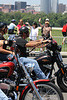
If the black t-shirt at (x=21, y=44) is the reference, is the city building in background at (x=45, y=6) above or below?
below

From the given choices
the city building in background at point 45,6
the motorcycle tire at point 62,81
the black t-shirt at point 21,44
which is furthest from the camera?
the city building in background at point 45,6

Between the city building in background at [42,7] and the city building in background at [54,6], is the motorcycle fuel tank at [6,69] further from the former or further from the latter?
the city building in background at [54,6]

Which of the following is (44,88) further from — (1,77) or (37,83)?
Result: (1,77)

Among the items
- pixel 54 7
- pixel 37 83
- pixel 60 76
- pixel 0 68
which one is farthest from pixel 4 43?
pixel 54 7

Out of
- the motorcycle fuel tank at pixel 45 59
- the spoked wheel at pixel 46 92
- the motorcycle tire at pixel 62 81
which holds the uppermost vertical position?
the motorcycle fuel tank at pixel 45 59

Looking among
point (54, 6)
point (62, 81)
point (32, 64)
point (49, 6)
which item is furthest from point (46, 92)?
point (54, 6)

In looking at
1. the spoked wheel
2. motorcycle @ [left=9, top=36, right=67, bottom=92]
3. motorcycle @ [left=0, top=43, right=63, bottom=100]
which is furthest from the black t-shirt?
the spoked wheel

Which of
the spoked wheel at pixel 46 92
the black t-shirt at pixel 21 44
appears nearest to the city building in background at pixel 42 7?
the black t-shirt at pixel 21 44

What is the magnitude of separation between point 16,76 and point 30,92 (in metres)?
0.48

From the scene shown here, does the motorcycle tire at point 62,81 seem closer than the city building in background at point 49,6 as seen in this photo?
Yes

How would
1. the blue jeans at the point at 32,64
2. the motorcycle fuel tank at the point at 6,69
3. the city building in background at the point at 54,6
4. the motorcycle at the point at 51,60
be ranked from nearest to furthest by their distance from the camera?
1. the motorcycle fuel tank at the point at 6,69
2. the blue jeans at the point at 32,64
3. the motorcycle at the point at 51,60
4. the city building in background at the point at 54,6

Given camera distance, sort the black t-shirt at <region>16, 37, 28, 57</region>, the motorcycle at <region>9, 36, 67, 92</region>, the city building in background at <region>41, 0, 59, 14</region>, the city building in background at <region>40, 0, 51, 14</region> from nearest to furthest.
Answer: the black t-shirt at <region>16, 37, 28, 57</region>, the motorcycle at <region>9, 36, 67, 92</region>, the city building in background at <region>40, 0, 51, 14</region>, the city building in background at <region>41, 0, 59, 14</region>

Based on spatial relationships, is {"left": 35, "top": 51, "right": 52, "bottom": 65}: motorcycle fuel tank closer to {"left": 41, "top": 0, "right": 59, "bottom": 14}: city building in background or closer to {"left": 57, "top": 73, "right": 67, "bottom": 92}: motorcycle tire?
{"left": 57, "top": 73, "right": 67, "bottom": 92}: motorcycle tire

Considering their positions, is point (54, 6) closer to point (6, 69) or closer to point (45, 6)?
point (45, 6)
